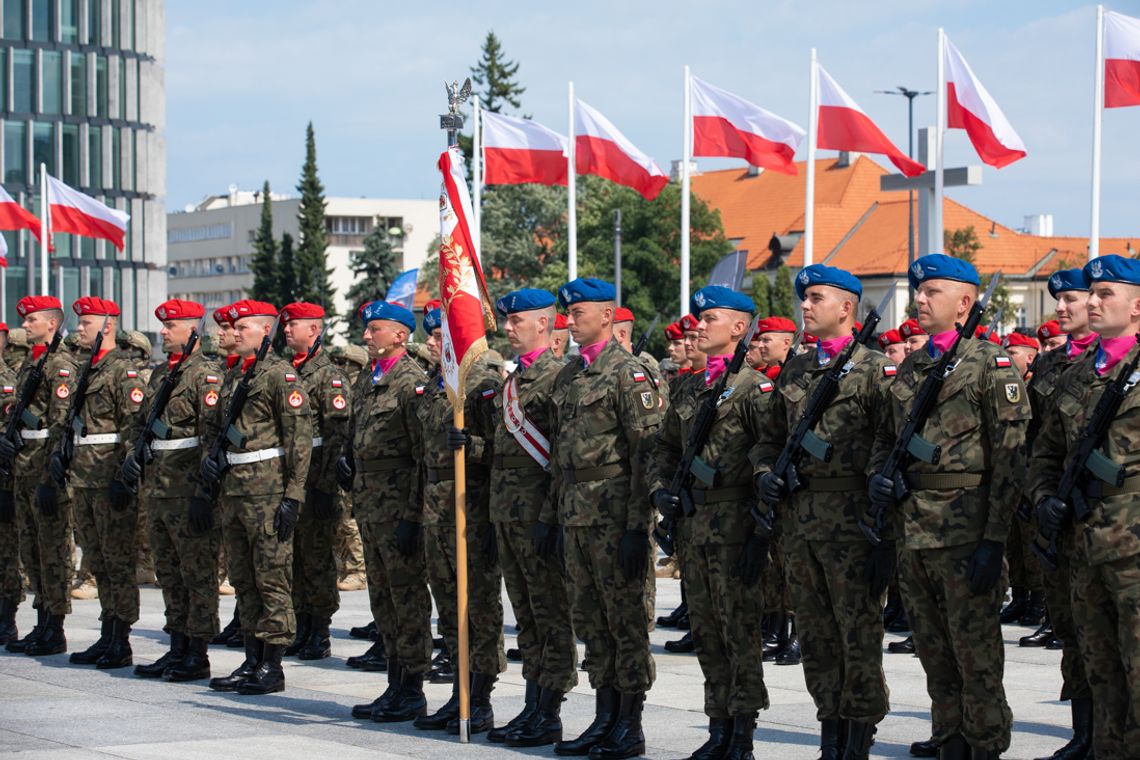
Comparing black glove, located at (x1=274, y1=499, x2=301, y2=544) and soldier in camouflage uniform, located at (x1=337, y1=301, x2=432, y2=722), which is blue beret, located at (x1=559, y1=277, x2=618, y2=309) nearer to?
soldier in camouflage uniform, located at (x1=337, y1=301, x2=432, y2=722)

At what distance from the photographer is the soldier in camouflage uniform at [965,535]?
6.71m

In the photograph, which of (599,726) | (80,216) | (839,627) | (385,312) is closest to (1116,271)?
(839,627)

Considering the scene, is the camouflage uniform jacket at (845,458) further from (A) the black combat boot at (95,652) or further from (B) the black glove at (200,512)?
(A) the black combat boot at (95,652)

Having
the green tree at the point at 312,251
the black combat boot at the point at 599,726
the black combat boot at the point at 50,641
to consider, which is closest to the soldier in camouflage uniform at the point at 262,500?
the black combat boot at the point at 50,641

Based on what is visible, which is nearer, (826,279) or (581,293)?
(826,279)

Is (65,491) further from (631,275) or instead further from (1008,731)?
(631,275)

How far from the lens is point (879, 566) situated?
7.15 meters

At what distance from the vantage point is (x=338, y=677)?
10781 millimetres

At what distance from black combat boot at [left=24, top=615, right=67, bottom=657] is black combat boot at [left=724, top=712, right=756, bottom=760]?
6.04 m

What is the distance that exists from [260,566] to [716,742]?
135 inches

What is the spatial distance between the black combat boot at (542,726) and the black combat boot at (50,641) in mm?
4792

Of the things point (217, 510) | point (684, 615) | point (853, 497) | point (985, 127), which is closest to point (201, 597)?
point (217, 510)

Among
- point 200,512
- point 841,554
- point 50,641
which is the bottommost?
point 50,641

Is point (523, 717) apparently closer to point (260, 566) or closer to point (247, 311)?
point (260, 566)
